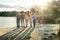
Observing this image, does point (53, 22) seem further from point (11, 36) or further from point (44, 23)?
point (11, 36)

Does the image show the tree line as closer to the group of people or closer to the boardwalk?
the group of people

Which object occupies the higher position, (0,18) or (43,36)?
(0,18)

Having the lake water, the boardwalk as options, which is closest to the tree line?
the lake water

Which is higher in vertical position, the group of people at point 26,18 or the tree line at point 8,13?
the tree line at point 8,13

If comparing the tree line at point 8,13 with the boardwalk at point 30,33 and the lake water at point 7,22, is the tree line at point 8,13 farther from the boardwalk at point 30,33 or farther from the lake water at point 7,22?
the boardwalk at point 30,33

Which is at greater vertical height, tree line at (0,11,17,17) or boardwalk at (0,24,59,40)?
tree line at (0,11,17,17)

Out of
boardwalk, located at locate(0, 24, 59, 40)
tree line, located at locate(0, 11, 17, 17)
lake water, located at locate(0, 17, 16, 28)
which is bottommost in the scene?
boardwalk, located at locate(0, 24, 59, 40)

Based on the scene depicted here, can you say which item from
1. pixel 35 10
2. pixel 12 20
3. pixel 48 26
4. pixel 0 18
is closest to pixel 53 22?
pixel 48 26

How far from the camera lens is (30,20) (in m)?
1.38

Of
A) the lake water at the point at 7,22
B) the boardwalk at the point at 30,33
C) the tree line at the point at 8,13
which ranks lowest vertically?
the boardwalk at the point at 30,33

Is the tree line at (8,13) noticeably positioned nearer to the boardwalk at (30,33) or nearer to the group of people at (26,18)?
the group of people at (26,18)

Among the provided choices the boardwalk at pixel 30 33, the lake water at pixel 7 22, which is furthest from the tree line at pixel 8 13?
the boardwalk at pixel 30 33

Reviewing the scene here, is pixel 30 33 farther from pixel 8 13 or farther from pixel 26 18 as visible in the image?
pixel 8 13

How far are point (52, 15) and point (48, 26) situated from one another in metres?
0.10
